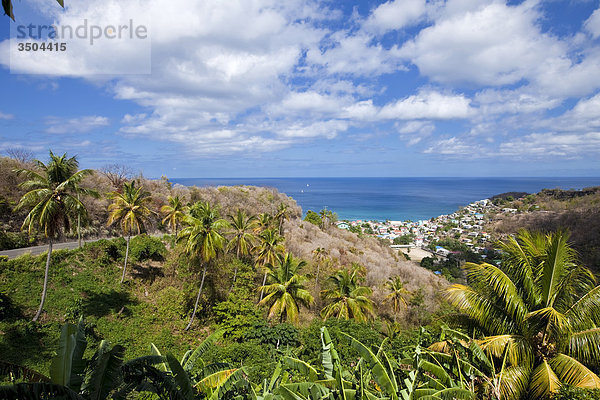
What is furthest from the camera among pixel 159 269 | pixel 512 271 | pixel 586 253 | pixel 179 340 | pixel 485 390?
pixel 586 253

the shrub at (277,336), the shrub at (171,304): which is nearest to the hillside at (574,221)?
the shrub at (277,336)

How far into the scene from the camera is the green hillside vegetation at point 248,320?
6.49m

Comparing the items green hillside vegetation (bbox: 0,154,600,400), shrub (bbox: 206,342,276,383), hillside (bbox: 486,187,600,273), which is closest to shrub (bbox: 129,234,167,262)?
green hillside vegetation (bbox: 0,154,600,400)

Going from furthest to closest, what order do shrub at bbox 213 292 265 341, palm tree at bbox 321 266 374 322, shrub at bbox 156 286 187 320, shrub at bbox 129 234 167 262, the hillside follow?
the hillside → shrub at bbox 129 234 167 262 → shrub at bbox 156 286 187 320 → palm tree at bbox 321 266 374 322 → shrub at bbox 213 292 265 341

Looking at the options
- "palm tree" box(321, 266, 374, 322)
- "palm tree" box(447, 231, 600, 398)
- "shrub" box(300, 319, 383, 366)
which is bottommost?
"palm tree" box(321, 266, 374, 322)

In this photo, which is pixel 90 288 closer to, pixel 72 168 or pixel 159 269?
pixel 159 269

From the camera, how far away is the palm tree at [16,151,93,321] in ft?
49.2

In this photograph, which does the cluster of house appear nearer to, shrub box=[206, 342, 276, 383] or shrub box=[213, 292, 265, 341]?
shrub box=[213, 292, 265, 341]

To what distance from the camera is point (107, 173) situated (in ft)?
141

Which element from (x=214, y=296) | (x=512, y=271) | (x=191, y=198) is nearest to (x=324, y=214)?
(x=191, y=198)

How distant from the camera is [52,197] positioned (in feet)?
50.2

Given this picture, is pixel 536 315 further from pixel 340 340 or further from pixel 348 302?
pixel 348 302

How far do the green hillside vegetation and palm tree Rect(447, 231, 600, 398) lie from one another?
4 centimetres

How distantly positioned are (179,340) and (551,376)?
20868 millimetres
